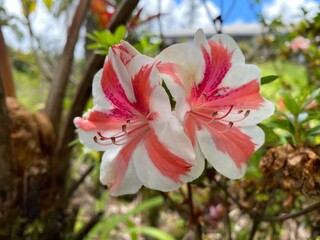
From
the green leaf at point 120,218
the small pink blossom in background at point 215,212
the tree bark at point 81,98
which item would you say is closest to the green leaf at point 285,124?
the tree bark at point 81,98

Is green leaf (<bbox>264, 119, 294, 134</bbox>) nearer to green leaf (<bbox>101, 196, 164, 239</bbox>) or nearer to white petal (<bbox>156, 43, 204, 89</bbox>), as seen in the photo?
white petal (<bbox>156, 43, 204, 89</bbox>)

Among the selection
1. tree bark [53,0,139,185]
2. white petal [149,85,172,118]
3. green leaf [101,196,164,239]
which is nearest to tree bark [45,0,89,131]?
tree bark [53,0,139,185]

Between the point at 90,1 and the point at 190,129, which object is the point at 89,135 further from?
the point at 90,1

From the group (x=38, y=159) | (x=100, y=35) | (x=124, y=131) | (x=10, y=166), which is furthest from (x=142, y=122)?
(x=38, y=159)

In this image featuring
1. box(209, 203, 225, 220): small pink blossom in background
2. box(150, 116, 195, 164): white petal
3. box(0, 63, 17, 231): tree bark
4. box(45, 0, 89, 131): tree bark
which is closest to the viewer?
box(150, 116, 195, 164): white petal

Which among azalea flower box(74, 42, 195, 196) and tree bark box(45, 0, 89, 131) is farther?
tree bark box(45, 0, 89, 131)
